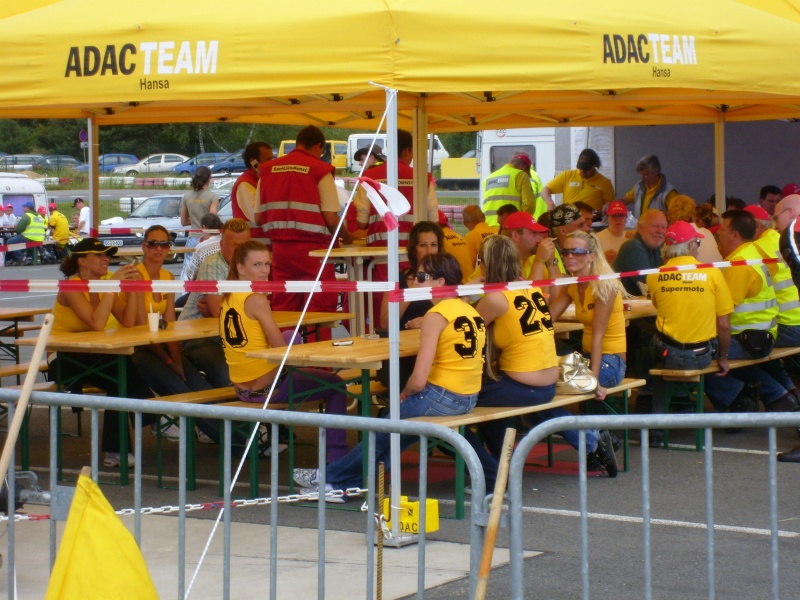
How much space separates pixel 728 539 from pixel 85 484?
345 cm

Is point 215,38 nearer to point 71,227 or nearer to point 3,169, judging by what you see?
point 71,227

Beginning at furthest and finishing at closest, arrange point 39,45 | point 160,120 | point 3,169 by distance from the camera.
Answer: point 3,169
point 160,120
point 39,45

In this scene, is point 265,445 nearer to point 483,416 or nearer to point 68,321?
point 68,321

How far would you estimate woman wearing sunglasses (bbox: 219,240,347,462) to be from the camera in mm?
6887

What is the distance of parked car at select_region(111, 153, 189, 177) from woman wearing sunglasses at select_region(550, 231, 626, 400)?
1752 inches

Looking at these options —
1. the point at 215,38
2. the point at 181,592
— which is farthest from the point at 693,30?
the point at 181,592

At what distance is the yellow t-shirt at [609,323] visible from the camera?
7.61m

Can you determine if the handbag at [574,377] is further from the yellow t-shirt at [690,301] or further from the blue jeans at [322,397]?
the blue jeans at [322,397]

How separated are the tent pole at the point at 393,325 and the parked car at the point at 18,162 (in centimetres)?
4148

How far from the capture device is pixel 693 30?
654cm

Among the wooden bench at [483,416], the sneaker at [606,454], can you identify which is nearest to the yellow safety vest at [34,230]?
the wooden bench at [483,416]

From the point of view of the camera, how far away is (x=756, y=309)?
28.2 ft

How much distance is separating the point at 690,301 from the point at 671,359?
41 cm

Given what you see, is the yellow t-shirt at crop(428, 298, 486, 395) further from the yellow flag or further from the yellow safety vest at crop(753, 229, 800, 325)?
the yellow safety vest at crop(753, 229, 800, 325)
